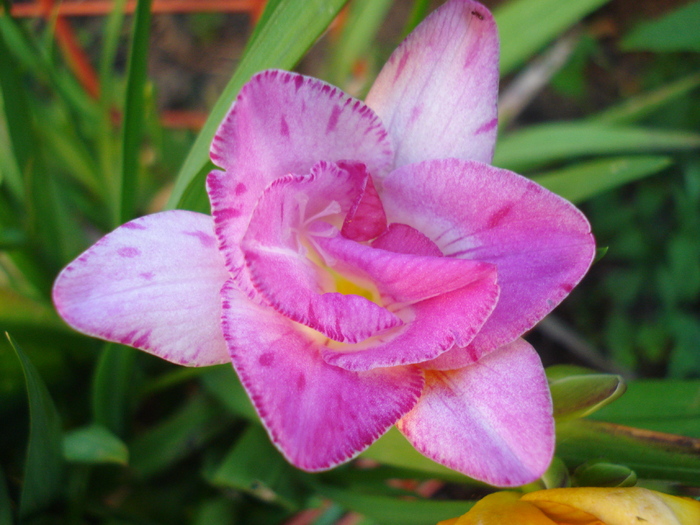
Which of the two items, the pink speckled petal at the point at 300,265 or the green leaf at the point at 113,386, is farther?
the green leaf at the point at 113,386

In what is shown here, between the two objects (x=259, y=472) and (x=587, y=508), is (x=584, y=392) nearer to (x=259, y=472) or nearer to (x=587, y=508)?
(x=587, y=508)

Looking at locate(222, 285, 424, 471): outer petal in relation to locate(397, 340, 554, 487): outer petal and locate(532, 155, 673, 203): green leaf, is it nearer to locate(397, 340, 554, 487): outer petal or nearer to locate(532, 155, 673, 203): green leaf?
locate(397, 340, 554, 487): outer petal

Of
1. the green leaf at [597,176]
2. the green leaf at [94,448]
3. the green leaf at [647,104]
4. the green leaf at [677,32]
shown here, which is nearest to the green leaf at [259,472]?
the green leaf at [94,448]

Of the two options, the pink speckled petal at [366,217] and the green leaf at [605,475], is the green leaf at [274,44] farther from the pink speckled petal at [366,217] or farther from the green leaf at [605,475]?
the green leaf at [605,475]

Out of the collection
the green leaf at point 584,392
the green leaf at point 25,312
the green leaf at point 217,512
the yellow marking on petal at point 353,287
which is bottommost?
the green leaf at point 217,512

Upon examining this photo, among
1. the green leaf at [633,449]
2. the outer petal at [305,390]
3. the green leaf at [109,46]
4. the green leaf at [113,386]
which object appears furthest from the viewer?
the green leaf at [109,46]

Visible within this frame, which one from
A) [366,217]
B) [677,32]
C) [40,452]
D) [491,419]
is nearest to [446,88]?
[366,217]

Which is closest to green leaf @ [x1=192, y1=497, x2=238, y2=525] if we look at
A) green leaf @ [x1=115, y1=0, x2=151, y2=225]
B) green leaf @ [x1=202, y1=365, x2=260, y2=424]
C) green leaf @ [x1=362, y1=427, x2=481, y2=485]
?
green leaf @ [x1=202, y1=365, x2=260, y2=424]
